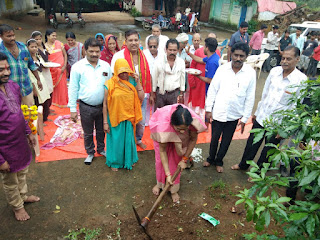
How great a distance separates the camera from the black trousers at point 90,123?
330 cm

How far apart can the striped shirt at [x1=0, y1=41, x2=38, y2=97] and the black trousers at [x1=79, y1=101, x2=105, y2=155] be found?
102cm

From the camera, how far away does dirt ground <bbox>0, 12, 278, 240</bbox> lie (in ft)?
8.59

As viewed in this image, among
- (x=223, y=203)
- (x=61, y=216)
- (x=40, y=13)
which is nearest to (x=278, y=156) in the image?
(x=223, y=203)

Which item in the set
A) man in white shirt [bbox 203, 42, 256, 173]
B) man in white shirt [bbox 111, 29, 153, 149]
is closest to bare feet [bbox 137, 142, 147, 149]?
man in white shirt [bbox 111, 29, 153, 149]

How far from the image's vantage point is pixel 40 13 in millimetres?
Result: 20125

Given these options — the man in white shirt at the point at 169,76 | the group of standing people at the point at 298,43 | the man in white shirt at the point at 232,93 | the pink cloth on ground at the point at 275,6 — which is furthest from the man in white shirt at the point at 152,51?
the pink cloth on ground at the point at 275,6

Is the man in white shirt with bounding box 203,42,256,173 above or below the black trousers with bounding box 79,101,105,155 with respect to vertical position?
above

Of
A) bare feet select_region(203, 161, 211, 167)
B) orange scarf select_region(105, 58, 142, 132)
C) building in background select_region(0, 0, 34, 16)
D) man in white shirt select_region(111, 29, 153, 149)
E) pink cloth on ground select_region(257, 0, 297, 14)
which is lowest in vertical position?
bare feet select_region(203, 161, 211, 167)

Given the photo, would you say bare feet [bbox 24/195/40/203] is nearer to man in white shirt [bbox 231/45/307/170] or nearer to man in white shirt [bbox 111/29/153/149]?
man in white shirt [bbox 111/29/153/149]

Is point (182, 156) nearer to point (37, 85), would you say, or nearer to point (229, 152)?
point (229, 152)

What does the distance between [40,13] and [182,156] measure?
22.1 m

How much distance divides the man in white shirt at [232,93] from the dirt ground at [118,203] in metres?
0.89

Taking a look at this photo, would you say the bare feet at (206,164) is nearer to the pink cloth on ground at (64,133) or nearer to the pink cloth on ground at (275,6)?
Result: the pink cloth on ground at (64,133)

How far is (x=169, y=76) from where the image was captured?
391 cm
